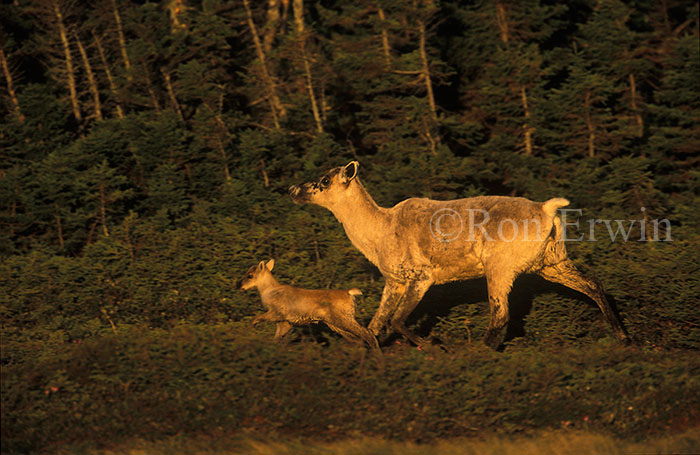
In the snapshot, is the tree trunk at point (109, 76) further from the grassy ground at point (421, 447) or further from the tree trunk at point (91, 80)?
the grassy ground at point (421, 447)

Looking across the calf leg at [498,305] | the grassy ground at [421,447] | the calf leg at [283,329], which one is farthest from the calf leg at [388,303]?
the grassy ground at [421,447]

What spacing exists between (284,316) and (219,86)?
49.5 ft

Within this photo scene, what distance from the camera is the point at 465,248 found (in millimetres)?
9641

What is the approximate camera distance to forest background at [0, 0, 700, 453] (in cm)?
757

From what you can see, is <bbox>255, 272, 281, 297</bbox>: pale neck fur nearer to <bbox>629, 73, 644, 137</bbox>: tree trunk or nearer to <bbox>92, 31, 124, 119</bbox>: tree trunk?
<bbox>92, 31, 124, 119</bbox>: tree trunk

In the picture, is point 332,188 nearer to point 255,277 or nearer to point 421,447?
point 255,277

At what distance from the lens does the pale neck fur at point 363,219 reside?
10250 millimetres

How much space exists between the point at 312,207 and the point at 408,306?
28.7ft

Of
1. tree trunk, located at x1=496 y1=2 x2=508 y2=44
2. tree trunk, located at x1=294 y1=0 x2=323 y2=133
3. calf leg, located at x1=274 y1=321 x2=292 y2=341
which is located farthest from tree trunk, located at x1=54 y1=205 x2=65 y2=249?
tree trunk, located at x1=496 y1=2 x2=508 y2=44

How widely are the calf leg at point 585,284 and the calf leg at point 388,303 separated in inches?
68.6

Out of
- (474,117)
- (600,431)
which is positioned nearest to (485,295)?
(600,431)

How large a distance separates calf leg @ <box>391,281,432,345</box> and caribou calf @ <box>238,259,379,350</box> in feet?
1.41

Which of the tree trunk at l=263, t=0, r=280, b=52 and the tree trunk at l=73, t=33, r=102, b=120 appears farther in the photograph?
the tree trunk at l=263, t=0, r=280, b=52

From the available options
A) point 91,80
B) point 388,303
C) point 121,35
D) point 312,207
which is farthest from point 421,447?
point 121,35
